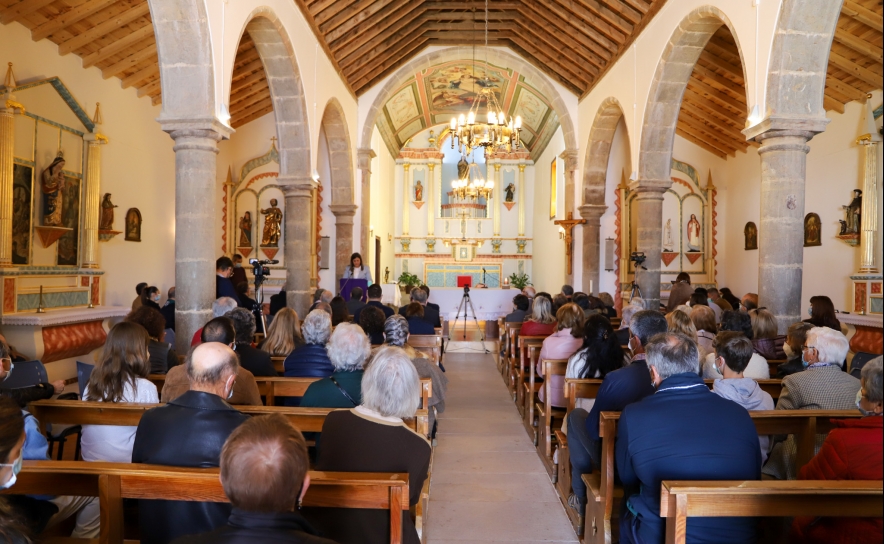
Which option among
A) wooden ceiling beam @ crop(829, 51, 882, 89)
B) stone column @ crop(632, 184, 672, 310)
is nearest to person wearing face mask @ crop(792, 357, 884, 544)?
stone column @ crop(632, 184, 672, 310)

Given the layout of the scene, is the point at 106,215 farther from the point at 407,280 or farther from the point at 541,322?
the point at 407,280

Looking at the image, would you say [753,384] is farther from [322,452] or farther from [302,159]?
[302,159]

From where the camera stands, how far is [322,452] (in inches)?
89.7

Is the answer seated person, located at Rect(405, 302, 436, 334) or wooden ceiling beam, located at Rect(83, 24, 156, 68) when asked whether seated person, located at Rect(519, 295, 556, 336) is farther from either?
wooden ceiling beam, located at Rect(83, 24, 156, 68)

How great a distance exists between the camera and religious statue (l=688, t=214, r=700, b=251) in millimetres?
13359

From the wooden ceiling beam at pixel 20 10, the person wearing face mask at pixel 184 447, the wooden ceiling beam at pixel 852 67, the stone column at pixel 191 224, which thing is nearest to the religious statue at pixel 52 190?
the wooden ceiling beam at pixel 20 10

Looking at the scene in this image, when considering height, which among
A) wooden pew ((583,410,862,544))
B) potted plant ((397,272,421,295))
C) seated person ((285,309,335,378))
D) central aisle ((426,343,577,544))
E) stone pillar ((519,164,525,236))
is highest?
stone pillar ((519,164,525,236))

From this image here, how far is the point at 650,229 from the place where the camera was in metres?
9.38

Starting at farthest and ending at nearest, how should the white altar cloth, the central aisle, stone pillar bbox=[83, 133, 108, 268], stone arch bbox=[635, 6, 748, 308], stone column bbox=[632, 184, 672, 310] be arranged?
1. the white altar cloth
2. stone column bbox=[632, 184, 672, 310]
3. stone pillar bbox=[83, 133, 108, 268]
4. stone arch bbox=[635, 6, 748, 308]
5. the central aisle

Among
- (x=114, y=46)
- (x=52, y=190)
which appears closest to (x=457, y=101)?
(x=114, y=46)

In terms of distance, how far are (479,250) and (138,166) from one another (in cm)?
1215

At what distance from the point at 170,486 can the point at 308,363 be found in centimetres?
213

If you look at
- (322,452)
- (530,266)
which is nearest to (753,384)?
(322,452)

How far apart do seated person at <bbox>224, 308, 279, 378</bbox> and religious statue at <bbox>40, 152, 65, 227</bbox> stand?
440 centimetres
